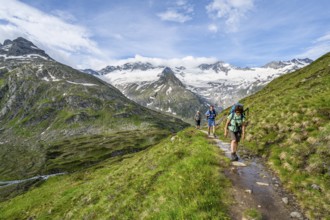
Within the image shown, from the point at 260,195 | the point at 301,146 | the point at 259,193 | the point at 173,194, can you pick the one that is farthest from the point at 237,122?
the point at 173,194

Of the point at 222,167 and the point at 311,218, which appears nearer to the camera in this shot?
the point at 311,218

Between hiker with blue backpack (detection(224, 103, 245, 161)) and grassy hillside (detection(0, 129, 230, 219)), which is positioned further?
hiker with blue backpack (detection(224, 103, 245, 161))

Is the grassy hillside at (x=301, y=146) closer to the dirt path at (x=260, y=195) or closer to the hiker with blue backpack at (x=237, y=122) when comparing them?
the dirt path at (x=260, y=195)

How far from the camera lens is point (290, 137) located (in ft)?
63.8

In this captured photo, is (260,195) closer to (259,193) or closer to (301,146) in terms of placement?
(259,193)

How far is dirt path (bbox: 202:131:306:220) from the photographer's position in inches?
428

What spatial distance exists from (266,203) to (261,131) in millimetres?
13859

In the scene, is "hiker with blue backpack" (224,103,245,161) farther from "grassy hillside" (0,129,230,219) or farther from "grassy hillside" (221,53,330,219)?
"grassy hillside" (221,53,330,219)

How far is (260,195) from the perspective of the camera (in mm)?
12562

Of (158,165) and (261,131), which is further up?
(261,131)

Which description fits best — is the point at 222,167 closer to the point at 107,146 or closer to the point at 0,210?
the point at 0,210

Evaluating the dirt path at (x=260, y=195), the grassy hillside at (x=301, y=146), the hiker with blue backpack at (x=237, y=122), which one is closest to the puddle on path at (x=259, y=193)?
the dirt path at (x=260, y=195)

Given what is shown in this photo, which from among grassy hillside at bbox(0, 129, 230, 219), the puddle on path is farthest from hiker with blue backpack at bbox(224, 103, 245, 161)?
the puddle on path

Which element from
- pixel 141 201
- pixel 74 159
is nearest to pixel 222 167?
pixel 141 201
